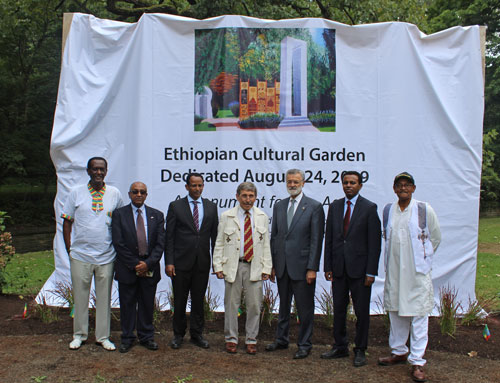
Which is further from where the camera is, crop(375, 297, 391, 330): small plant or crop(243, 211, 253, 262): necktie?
crop(375, 297, 391, 330): small plant

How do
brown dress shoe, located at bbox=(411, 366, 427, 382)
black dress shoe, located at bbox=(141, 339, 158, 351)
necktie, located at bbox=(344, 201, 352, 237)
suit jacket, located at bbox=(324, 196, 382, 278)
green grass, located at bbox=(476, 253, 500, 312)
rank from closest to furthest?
1. brown dress shoe, located at bbox=(411, 366, 427, 382)
2. suit jacket, located at bbox=(324, 196, 382, 278)
3. necktie, located at bbox=(344, 201, 352, 237)
4. black dress shoe, located at bbox=(141, 339, 158, 351)
5. green grass, located at bbox=(476, 253, 500, 312)

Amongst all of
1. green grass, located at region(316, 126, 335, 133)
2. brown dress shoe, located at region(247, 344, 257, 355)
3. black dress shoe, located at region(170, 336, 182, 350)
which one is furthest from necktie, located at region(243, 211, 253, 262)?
green grass, located at region(316, 126, 335, 133)

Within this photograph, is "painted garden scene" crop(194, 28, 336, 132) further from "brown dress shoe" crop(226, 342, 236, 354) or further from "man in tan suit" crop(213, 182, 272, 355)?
"brown dress shoe" crop(226, 342, 236, 354)

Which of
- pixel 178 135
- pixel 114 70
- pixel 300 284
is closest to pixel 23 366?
pixel 300 284

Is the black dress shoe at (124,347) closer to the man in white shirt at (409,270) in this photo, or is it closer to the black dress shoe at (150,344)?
the black dress shoe at (150,344)

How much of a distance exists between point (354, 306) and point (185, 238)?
5.59 feet

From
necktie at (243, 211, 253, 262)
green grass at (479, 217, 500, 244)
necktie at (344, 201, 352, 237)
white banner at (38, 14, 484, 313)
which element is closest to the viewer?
necktie at (344, 201, 352, 237)

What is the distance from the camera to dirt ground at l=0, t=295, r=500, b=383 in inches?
173

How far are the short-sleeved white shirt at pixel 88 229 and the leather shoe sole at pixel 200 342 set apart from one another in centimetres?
114

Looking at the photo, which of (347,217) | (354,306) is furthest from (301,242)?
(354,306)

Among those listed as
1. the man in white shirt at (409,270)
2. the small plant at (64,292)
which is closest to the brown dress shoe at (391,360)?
the man in white shirt at (409,270)

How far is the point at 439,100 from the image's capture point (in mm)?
6469

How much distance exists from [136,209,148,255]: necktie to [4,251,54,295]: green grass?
2.70 meters

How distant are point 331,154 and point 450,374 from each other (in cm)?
292
